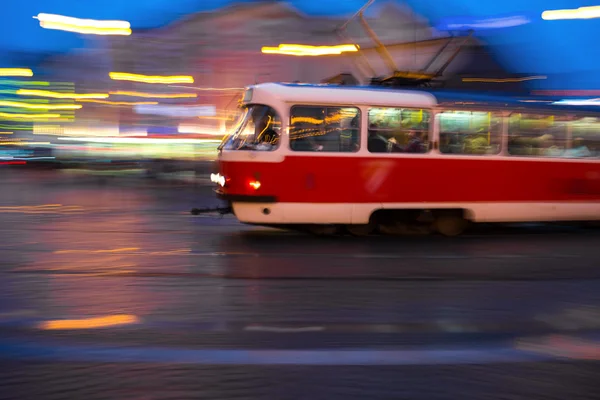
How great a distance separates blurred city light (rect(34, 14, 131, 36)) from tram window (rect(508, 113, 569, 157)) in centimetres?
3491

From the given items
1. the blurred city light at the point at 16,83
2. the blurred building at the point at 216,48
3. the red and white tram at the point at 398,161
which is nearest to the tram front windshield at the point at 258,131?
the red and white tram at the point at 398,161

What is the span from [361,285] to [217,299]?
5.82 feet

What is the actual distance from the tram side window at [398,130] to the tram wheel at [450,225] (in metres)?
1.32

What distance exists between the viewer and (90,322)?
639 cm

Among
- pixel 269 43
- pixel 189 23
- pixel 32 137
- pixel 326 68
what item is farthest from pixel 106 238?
pixel 32 137

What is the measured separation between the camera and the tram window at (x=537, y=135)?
1295 centimetres

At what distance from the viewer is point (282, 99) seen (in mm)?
11836

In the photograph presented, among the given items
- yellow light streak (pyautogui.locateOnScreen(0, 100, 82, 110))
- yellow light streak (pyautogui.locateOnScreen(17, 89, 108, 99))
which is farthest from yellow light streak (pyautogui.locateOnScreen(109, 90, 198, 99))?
yellow light streak (pyautogui.locateOnScreen(0, 100, 82, 110))

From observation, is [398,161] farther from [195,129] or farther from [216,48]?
[216,48]

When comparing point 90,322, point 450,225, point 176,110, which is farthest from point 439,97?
point 176,110

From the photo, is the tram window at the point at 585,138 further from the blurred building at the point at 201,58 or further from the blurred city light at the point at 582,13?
the blurred building at the point at 201,58

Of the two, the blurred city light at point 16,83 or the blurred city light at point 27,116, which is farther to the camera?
the blurred city light at point 16,83

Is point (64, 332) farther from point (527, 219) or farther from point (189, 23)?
point (189, 23)

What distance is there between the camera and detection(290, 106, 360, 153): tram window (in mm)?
11875
